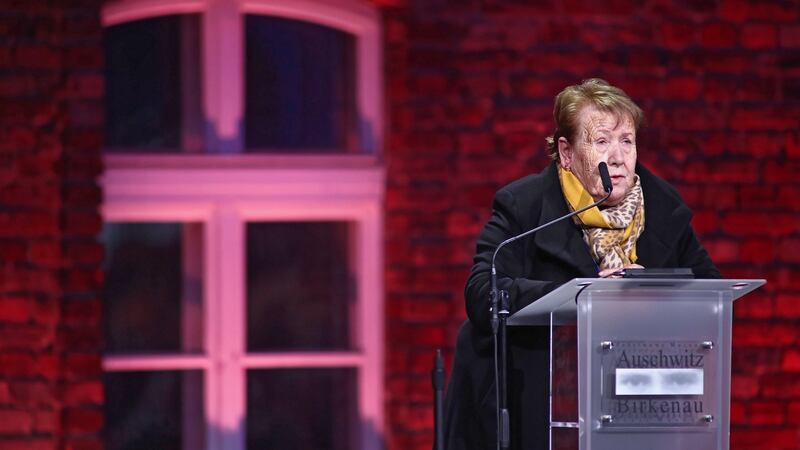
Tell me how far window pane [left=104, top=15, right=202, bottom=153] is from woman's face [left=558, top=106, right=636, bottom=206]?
85.4 inches

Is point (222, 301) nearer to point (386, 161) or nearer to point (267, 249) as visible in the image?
point (267, 249)

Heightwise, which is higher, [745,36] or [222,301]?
[745,36]

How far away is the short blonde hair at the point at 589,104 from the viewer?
3191 mm

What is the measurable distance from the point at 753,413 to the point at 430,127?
1557mm

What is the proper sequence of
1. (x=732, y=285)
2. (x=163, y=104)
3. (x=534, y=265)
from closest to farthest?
(x=732, y=285) → (x=534, y=265) → (x=163, y=104)

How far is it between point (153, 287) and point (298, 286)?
0.51 meters

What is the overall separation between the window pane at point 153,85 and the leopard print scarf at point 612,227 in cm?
222

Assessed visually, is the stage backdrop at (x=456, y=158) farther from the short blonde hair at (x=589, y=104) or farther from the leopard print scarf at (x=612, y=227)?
the leopard print scarf at (x=612, y=227)

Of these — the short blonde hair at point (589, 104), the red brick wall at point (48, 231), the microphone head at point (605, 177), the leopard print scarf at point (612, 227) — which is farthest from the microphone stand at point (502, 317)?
the red brick wall at point (48, 231)

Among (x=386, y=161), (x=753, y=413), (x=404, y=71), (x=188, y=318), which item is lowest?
(x=753, y=413)

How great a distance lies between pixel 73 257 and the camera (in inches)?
187

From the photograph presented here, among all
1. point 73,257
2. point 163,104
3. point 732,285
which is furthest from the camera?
point 163,104

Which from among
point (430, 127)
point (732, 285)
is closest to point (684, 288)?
point (732, 285)

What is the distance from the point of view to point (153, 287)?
5055mm
